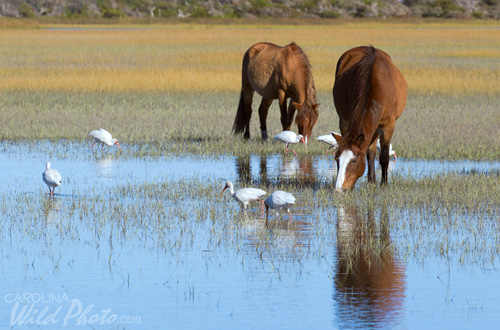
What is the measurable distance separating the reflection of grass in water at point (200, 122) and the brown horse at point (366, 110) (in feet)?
8.88

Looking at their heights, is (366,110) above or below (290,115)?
above

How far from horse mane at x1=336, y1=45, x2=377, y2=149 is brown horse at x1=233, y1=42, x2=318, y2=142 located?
371 cm

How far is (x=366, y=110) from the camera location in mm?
10297

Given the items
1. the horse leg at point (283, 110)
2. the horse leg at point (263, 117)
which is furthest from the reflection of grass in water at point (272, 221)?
the horse leg at point (263, 117)

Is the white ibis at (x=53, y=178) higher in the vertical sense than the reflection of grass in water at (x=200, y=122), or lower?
higher

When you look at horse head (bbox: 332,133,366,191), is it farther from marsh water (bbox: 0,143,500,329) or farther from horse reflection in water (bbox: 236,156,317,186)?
horse reflection in water (bbox: 236,156,317,186)

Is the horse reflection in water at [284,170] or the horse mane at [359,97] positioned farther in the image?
the horse reflection in water at [284,170]

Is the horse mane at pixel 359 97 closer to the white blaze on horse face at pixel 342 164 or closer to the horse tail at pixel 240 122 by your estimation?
the white blaze on horse face at pixel 342 164

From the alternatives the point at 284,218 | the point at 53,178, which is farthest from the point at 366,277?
the point at 53,178

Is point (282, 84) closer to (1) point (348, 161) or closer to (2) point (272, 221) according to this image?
(1) point (348, 161)

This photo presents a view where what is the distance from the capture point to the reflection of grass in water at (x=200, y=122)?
1484cm

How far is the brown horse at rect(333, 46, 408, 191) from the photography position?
9766mm

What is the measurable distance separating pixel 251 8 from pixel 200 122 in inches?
3695

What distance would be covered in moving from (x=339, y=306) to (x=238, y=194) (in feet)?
11.1
